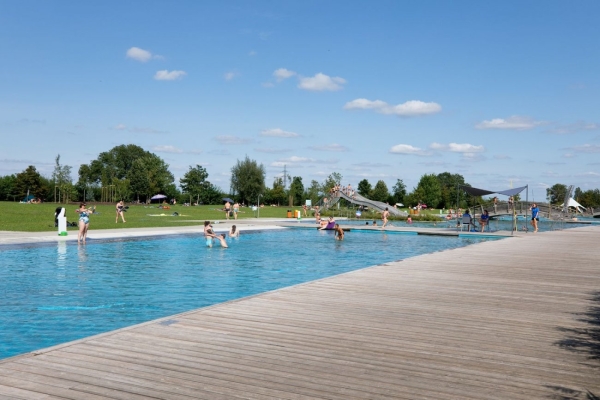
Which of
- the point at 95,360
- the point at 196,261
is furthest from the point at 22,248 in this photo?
the point at 95,360

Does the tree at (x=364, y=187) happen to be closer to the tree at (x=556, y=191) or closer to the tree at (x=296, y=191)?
the tree at (x=296, y=191)

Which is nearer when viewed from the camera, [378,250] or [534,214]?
[378,250]

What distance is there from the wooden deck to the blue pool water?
281 cm

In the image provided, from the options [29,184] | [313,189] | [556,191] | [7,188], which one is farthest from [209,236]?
[556,191]

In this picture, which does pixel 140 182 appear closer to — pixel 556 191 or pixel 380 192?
pixel 380 192

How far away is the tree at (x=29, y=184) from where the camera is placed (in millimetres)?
99438

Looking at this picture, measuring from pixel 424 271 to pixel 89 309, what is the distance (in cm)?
669

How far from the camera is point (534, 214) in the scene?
30.7 m

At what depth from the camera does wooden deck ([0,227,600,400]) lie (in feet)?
13.7

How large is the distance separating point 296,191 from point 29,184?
48.9m

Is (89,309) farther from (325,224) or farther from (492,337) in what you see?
(325,224)

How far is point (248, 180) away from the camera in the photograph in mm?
101750

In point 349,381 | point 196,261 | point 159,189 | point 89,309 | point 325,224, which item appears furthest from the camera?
point 159,189

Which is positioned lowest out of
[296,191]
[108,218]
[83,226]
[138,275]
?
[138,275]
